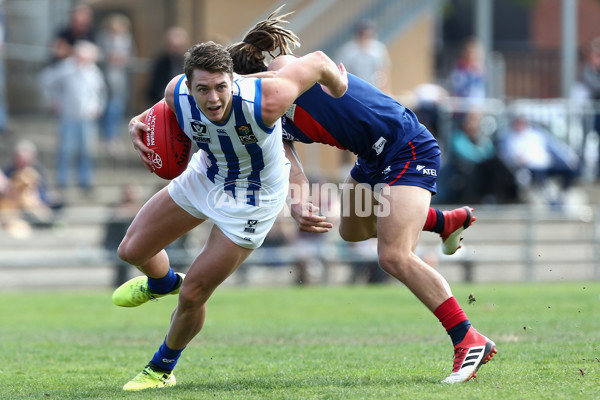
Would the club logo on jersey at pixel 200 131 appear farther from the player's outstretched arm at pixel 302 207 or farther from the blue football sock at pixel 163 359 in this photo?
the blue football sock at pixel 163 359

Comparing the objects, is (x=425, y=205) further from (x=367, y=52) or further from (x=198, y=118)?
(x=367, y=52)

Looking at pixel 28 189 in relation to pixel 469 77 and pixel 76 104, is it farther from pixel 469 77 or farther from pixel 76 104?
pixel 469 77

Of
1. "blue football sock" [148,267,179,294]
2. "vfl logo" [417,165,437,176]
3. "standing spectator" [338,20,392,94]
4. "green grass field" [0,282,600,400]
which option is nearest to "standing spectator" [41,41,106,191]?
"green grass field" [0,282,600,400]

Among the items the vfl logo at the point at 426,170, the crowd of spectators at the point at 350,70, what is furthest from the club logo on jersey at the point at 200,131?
the crowd of spectators at the point at 350,70

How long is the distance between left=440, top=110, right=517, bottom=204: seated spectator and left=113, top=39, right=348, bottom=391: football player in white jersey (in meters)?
9.28

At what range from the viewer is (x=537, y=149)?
1527 cm

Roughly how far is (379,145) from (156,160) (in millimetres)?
1308

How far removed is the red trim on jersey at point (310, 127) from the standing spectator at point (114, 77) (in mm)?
10062

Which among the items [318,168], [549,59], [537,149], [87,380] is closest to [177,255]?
[318,168]

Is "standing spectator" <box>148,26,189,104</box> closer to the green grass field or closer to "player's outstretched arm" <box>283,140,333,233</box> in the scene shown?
the green grass field

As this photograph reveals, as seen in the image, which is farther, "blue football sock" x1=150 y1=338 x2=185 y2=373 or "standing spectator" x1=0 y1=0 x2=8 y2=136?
"standing spectator" x1=0 y1=0 x2=8 y2=136

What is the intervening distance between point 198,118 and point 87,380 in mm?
1850

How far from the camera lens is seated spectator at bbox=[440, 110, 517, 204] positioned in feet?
48.1

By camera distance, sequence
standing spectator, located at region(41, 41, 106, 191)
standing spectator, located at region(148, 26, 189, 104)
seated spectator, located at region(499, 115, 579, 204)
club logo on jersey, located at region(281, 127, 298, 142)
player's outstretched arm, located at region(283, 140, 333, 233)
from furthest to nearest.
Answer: seated spectator, located at region(499, 115, 579, 204)
standing spectator, located at region(148, 26, 189, 104)
standing spectator, located at region(41, 41, 106, 191)
club logo on jersey, located at region(281, 127, 298, 142)
player's outstretched arm, located at region(283, 140, 333, 233)
